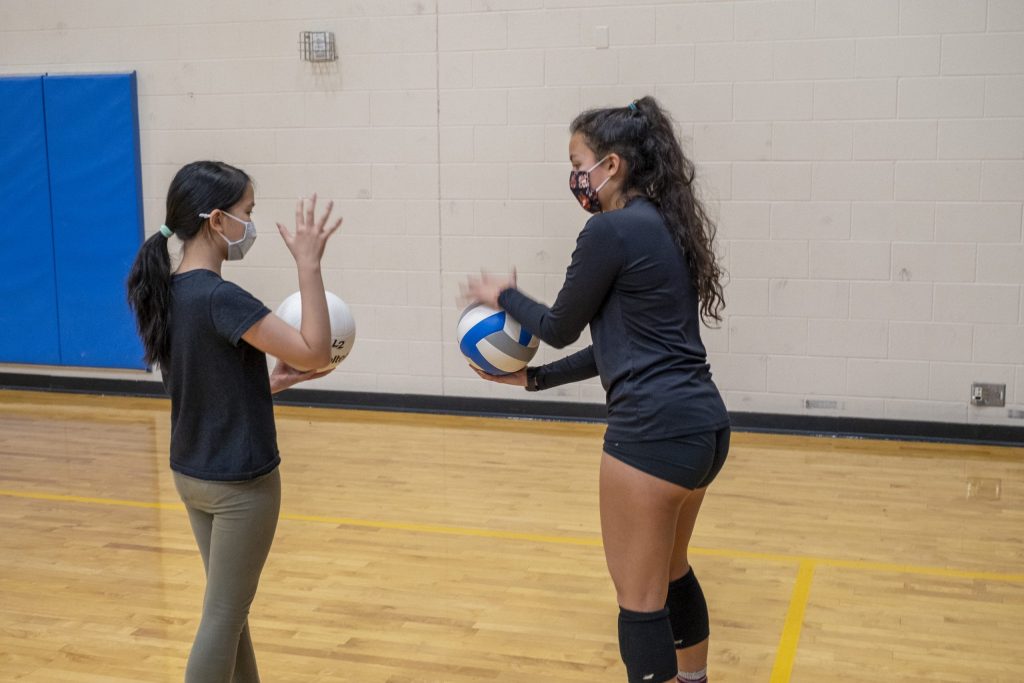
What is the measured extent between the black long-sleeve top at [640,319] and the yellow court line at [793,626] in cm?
117

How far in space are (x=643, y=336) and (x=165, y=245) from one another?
3.35ft

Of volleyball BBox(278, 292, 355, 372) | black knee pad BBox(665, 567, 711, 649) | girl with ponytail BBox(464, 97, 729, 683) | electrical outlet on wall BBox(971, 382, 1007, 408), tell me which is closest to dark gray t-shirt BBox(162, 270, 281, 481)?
volleyball BBox(278, 292, 355, 372)

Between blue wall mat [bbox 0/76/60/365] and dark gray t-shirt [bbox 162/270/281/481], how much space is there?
5682mm

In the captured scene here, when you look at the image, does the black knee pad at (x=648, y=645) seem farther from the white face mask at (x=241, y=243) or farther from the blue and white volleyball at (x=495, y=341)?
the white face mask at (x=241, y=243)

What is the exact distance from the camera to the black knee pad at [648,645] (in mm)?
2322

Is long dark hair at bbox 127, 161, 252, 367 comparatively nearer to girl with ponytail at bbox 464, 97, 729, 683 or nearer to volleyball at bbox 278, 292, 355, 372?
volleyball at bbox 278, 292, 355, 372

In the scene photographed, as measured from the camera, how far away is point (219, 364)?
2279mm

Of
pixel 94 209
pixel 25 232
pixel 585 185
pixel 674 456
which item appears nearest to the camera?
pixel 674 456

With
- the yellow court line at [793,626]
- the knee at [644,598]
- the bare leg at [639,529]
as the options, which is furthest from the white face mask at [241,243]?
the yellow court line at [793,626]

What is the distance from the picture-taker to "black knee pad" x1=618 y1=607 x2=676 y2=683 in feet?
7.62

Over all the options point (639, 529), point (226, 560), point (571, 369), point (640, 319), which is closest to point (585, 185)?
point (640, 319)

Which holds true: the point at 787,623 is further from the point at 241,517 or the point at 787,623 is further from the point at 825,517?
the point at 241,517

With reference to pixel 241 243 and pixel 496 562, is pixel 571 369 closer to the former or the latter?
pixel 241 243

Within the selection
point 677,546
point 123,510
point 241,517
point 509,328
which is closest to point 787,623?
point 677,546
